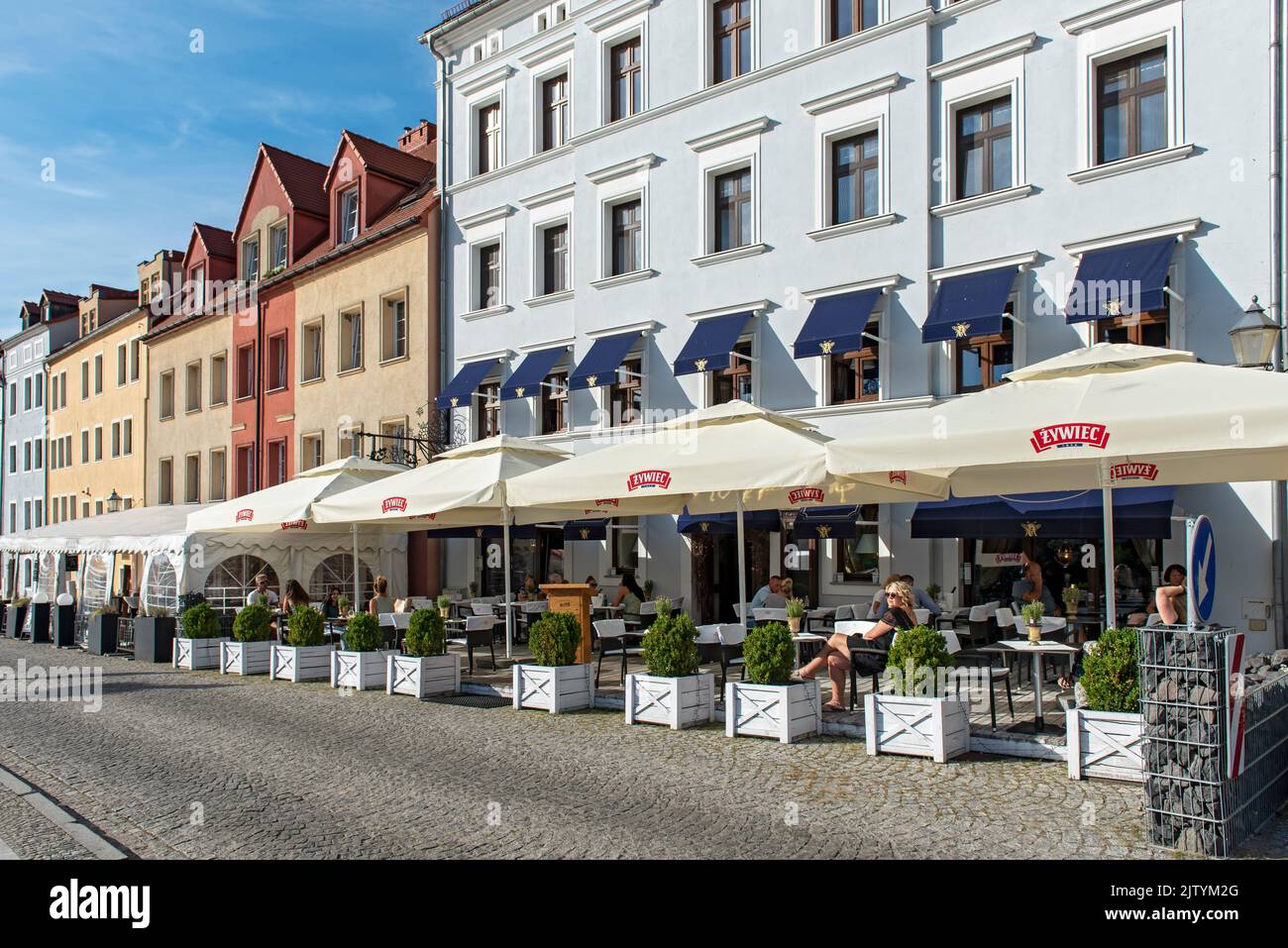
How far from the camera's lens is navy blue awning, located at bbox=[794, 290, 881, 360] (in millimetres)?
16469

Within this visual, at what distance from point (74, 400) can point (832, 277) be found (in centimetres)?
4039

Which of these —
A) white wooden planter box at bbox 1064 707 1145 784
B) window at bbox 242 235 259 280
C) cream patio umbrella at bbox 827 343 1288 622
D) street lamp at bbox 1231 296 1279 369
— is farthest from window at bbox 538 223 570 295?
white wooden planter box at bbox 1064 707 1145 784

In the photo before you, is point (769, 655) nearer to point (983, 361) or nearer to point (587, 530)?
point (983, 361)

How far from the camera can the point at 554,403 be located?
74.5 ft

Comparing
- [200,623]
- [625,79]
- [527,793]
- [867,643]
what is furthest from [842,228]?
[200,623]

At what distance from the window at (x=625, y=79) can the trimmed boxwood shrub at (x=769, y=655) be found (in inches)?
571

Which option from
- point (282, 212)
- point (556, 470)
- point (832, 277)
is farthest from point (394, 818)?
point (282, 212)

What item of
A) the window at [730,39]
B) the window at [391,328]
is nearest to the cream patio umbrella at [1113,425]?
the window at [730,39]

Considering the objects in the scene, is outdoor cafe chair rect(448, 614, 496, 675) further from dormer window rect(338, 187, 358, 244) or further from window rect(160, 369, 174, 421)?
window rect(160, 369, 174, 421)

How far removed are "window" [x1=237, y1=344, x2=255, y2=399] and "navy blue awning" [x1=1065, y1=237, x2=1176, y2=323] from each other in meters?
26.0

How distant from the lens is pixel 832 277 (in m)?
17.7

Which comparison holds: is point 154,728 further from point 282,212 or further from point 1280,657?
point 282,212

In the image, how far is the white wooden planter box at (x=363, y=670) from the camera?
14.0m

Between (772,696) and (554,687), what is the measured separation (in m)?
2.96
